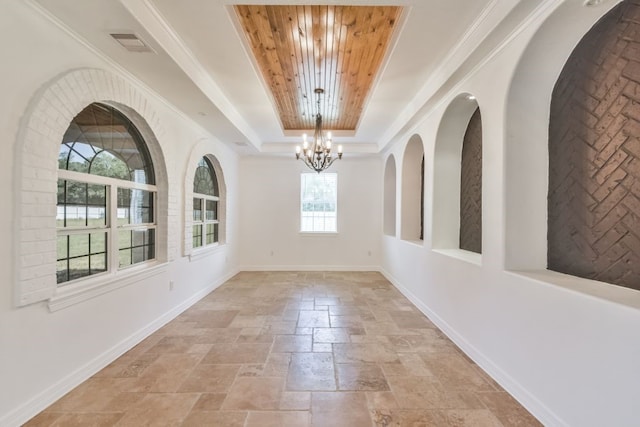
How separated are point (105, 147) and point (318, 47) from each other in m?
2.30

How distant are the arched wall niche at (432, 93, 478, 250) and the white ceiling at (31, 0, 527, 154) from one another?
0.57 metres

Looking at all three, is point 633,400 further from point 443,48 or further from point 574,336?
point 443,48

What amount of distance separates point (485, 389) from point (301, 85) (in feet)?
12.1

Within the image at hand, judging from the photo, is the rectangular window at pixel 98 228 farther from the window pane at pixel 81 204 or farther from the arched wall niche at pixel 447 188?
the arched wall niche at pixel 447 188

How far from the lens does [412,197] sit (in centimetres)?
511

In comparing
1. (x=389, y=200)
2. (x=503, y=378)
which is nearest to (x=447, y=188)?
(x=503, y=378)

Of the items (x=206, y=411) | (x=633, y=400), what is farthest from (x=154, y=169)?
(x=633, y=400)

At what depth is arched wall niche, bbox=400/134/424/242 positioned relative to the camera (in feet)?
16.5

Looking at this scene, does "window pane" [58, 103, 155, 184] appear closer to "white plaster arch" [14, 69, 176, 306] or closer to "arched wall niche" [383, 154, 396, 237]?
"white plaster arch" [14, 69, 176, 306]

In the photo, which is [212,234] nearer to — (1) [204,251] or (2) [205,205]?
Answer: (2) [205,205]

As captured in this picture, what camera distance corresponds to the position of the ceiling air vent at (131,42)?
2227 millimetres

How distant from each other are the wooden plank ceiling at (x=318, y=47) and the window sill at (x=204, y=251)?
8.53 feet

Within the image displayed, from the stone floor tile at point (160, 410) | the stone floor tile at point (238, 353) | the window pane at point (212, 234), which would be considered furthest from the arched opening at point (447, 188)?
the window pane at point (212, 234)

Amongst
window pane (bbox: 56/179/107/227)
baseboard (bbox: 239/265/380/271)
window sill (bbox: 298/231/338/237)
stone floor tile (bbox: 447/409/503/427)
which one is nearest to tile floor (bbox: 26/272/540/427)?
stone floor tile (bbox: 447/409/503/427)
